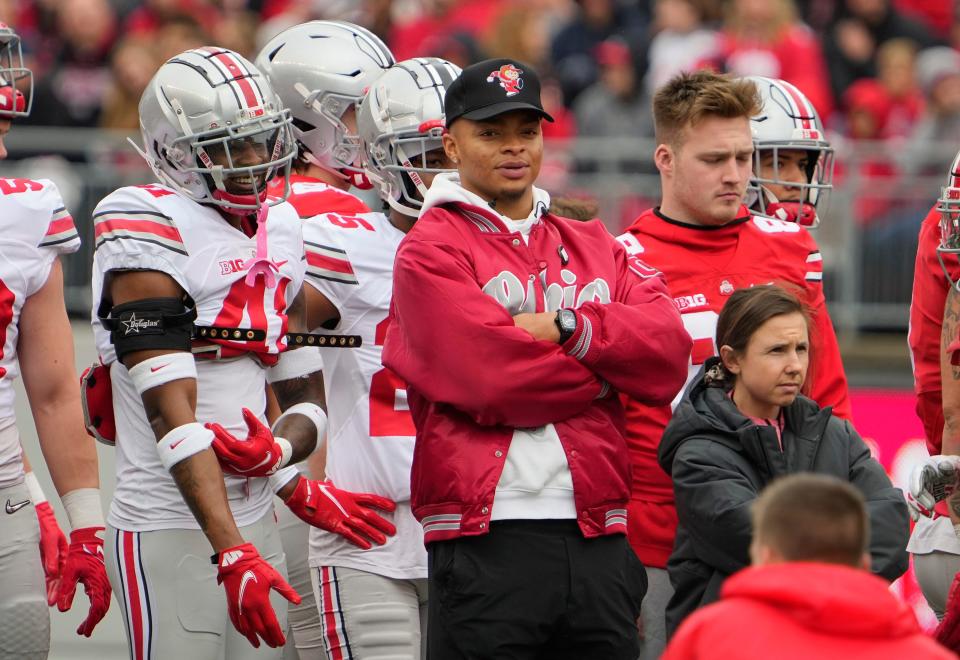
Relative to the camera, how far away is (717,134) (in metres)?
5.32

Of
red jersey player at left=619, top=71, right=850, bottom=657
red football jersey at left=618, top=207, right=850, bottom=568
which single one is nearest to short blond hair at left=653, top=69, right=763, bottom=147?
red jersey player at left=619, top=71, right=850, bottom=657

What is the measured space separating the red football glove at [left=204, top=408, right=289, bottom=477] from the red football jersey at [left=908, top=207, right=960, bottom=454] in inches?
80.9

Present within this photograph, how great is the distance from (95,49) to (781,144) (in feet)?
23.4

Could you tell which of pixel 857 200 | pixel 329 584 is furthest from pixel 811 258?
pixel 857 200

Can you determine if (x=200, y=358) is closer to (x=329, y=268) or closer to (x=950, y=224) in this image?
(x=329, y=268)

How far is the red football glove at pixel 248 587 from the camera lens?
4.21m

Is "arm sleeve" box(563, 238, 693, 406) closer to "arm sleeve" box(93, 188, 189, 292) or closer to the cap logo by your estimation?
the cap logo

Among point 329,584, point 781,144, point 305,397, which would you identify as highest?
point 781,144

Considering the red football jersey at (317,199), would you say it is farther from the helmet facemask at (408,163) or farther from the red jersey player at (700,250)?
the red jersey player at (700,250)

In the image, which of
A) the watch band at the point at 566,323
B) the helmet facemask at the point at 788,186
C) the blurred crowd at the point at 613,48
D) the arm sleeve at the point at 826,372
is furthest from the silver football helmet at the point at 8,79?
the blurred crowd at the point at 613,48

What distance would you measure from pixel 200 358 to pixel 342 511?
0.68 metres

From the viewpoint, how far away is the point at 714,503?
4.33m

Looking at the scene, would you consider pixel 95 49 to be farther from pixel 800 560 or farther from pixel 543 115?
pixel 800 560

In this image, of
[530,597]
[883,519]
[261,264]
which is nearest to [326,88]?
[261,264]
